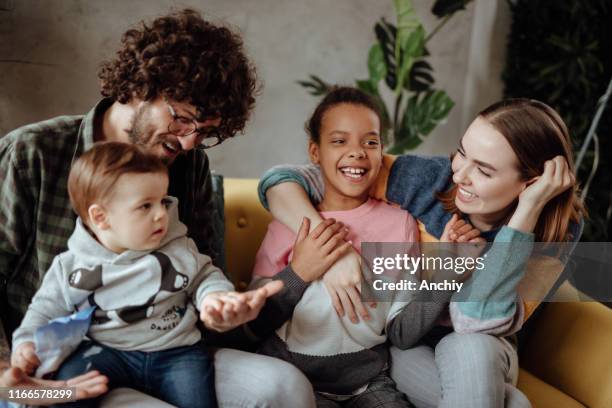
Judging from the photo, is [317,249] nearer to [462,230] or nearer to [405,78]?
[462,230]

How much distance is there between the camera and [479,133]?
1229 mm

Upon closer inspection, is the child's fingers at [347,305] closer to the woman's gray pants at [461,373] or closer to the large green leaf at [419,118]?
the woman's gray pants at [461,373]

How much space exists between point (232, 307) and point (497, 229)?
0.68m

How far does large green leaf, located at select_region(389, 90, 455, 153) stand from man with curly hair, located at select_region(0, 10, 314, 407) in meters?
1.54

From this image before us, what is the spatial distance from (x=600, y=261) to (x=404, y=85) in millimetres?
1199

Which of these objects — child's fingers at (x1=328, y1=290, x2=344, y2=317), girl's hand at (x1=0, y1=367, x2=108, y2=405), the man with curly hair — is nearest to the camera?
girl's hand at (x1=0, y1=367, x2=108, y2=405)

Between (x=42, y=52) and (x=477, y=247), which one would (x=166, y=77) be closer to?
(x=477, y=247)

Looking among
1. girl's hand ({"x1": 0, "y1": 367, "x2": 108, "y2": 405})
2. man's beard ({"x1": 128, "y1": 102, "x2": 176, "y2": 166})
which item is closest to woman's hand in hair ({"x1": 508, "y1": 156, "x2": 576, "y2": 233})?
man's beard ({"x1": 128, "y1": 102, "x2": 176, "y2": 166})

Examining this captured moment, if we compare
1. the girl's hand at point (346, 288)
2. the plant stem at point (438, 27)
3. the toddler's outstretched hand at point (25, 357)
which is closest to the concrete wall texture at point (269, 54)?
the plant stem at point (438, 27)

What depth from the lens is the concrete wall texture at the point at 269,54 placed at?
6.68ft

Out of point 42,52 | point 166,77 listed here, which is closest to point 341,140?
point 166,77

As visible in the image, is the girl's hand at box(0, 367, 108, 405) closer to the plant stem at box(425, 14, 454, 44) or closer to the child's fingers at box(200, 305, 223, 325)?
the child's fingers at box(200, 305, 223, 325)

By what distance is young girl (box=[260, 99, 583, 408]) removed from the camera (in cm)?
119

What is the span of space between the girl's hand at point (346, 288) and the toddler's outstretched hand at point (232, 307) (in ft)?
0.99
